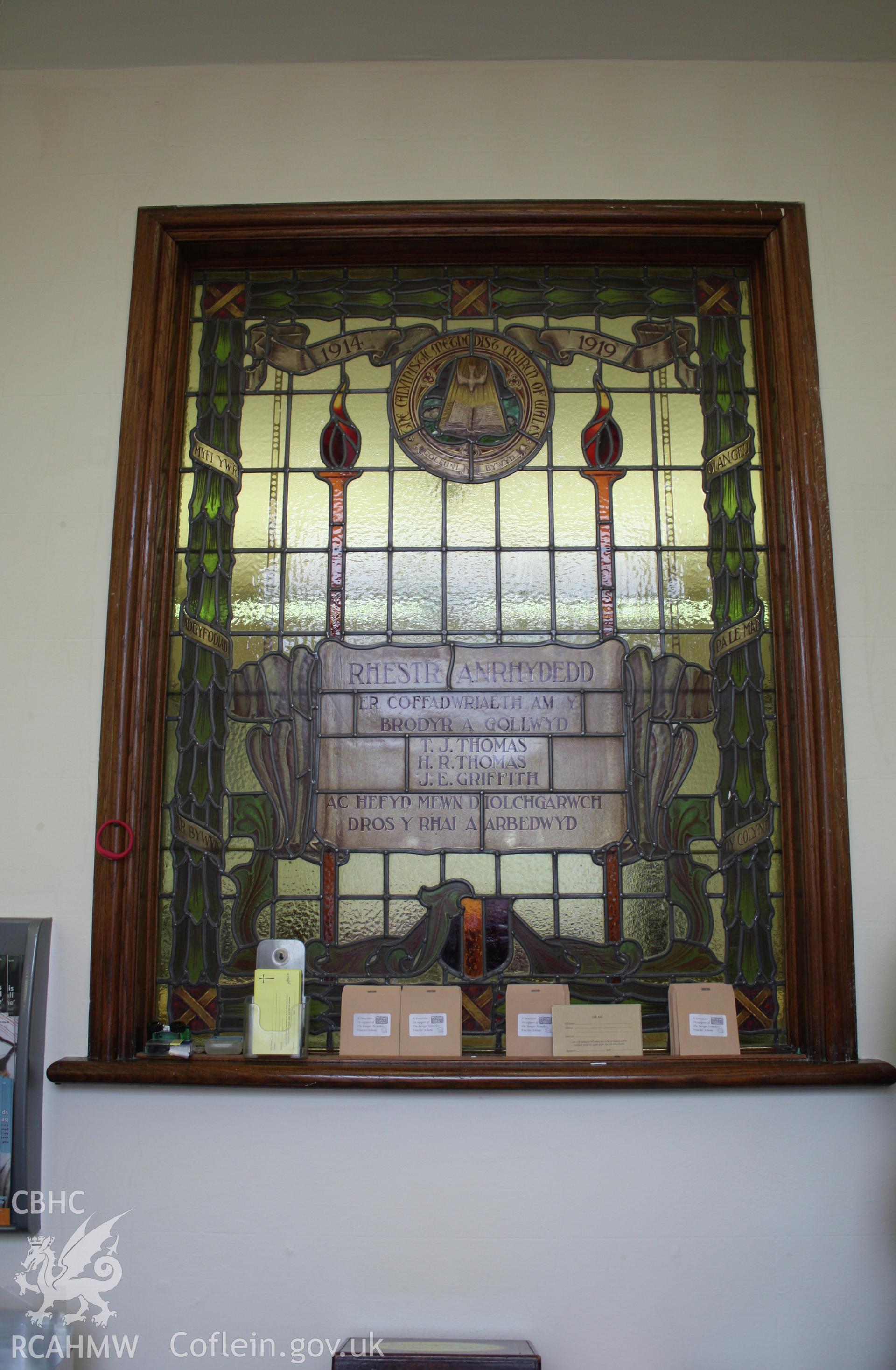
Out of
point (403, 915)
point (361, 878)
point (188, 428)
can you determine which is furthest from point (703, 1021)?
point (188, 428)

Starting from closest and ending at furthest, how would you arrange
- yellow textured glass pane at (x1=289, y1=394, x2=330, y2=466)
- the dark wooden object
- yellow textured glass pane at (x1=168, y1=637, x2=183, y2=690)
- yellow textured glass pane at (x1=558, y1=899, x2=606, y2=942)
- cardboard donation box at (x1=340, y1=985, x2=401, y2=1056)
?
1. the dark wooden object
2. cardboard donation box at (x1=340, y1=985, x2=401, y2=1056)
3. yellow textured glass pane at (x1=558, y1=899, x2=606, y2=942)
4. yellow textured glass pane at (x1=168, y1=637, x2=183, y2=690)
5. yellow textured glass pane at (x1=289, y1=394, x2=330, y2=466)

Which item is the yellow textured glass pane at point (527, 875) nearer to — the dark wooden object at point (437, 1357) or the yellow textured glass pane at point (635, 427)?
the dark wooden object at point (437, 1357)

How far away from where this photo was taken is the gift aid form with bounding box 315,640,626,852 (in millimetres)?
2283

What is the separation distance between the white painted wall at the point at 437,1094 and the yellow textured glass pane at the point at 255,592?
1.06 ft

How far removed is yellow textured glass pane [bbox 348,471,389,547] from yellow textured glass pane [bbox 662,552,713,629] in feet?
2.35

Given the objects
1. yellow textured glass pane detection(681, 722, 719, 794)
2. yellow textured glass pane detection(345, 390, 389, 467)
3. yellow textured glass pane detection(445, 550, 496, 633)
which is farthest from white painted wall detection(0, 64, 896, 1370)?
yellow textured glass pane detection(445, 550, 496, 633)

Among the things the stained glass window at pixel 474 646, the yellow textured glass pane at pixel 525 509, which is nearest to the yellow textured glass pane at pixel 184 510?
the stained glass window at pixel 474 646

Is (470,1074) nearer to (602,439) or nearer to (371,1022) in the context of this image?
(371,1022)

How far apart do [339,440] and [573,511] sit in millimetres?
634

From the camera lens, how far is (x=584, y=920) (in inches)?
89.0

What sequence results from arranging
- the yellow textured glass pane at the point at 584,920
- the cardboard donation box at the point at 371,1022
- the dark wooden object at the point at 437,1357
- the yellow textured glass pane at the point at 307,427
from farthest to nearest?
the yellow textured glass pane at the point at 307,427, the yellow textured glass pane at the point at 584,920, the cardboard donation box at the point at 371,1022, the dark wooden object at the point at 437,1357

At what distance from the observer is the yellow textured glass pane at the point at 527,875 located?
7.45 ft

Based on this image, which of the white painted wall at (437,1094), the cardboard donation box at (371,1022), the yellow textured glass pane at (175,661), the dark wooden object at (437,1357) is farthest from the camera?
the yellow textured glass pane at (175,661)

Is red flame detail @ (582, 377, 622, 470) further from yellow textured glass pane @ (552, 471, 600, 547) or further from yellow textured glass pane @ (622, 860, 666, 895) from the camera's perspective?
yellow textured glass pane @ (622, 860, 666, 895)
